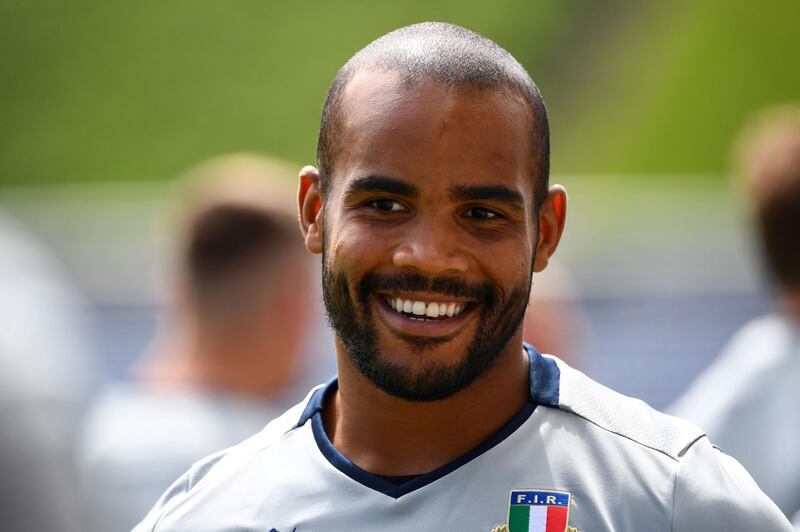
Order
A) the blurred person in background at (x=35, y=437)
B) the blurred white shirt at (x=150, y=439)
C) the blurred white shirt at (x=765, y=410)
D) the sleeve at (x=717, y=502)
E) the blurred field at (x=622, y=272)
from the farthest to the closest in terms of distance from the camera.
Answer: the blurred field at (x=622, y=272), the blurred white shirt at (x=150, y=439), the blurred white shirt at (x=765, y=410), the blurred person in background at (x=35, y=437), the sleeve at (x=717, y=502)

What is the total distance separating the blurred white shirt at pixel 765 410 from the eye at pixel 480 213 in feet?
6.04

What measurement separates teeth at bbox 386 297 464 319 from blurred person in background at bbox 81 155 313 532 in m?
1.87

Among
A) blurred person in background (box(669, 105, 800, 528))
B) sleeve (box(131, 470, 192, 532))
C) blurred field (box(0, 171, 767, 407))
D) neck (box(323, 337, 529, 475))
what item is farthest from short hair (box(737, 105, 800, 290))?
blurred field (box(0, 171, 767, 407))

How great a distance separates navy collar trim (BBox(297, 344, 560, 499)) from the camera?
2.33 metres

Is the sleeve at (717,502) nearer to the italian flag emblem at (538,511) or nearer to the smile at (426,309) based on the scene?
the italian flag emblem at (538,511)

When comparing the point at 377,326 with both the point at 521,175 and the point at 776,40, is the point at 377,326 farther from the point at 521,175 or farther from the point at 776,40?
the point at 776,40

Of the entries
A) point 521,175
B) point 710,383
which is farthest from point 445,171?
point 710,383

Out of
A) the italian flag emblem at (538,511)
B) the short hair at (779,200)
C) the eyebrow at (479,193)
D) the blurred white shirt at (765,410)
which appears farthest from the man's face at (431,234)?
the short hair at (779,200)

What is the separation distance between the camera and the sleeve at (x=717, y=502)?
216 cm

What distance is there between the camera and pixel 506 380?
7.95 ft

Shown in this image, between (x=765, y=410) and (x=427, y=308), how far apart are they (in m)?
1.98

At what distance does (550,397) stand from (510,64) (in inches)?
25.6

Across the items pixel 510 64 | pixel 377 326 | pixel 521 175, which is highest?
pixel 510 64

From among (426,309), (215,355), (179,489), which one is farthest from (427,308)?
(215,355)
